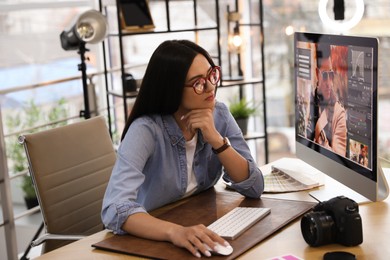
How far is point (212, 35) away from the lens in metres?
4.48

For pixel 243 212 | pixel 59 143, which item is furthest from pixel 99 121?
pixel 243 212

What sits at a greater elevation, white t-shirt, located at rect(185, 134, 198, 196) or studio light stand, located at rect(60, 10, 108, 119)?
studio light stand, located at rect(60, 10, 108, 119)

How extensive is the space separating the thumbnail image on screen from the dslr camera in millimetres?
214

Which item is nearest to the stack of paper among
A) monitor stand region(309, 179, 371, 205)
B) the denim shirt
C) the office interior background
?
monitor stand region(309, 179, 371, 205)

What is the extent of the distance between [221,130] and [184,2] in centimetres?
225

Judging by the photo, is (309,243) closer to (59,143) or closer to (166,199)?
(166,199)

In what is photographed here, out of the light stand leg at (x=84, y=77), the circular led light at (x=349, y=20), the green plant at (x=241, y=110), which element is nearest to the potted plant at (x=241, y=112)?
the green plant at (x=241, y=110)

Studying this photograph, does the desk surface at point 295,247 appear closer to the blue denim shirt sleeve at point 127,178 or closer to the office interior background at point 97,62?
the blue denim shirt sleeve at point 127,178

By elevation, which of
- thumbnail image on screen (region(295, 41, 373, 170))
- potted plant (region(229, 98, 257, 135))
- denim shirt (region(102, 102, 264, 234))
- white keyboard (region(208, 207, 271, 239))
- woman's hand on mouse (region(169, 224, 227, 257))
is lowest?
potted plant (region(229, 98, 257, 135))

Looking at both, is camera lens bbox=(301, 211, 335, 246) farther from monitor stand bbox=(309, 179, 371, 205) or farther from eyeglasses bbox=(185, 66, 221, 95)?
eyeglasses bbox=(185, 66, 221, 95)

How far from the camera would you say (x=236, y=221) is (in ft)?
5.96

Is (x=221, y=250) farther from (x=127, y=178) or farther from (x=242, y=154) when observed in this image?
(x=242, y=154)

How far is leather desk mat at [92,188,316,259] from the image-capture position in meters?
1.65

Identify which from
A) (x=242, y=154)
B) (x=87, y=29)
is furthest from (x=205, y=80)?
(x=87, y=29)
